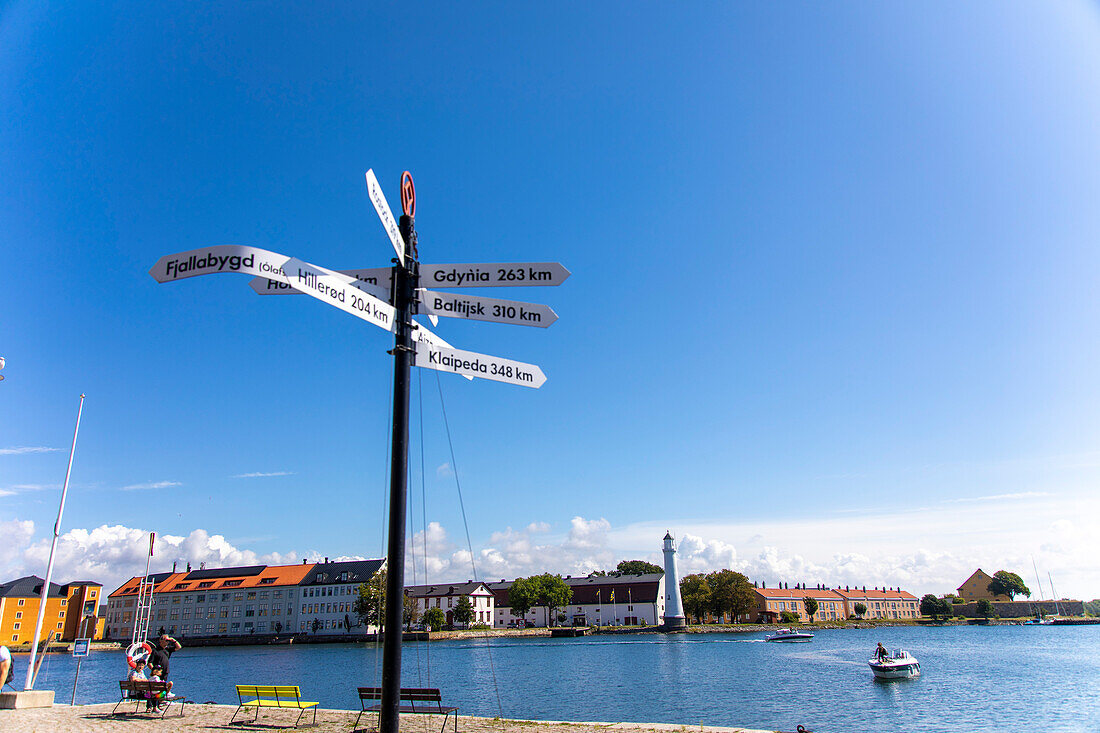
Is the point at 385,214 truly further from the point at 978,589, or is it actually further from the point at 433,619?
the point at 978,589

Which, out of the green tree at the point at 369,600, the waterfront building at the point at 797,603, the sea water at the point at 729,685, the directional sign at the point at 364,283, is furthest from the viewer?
the waterfront building at the point at 797,603

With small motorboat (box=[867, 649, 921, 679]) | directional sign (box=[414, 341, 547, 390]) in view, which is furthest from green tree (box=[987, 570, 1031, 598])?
directional sign (box=[414, 341, 547, 390])

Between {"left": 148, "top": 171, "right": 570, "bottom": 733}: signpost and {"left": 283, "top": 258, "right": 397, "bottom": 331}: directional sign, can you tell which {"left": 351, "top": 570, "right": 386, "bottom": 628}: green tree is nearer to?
{"left": 148, "top": 171, "right": 570, "bottom": 733}: signpost

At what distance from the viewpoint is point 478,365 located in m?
6.43

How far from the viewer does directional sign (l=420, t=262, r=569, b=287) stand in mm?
6371

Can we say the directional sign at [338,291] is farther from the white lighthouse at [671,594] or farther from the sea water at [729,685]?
the white lighthouse at [671,594]

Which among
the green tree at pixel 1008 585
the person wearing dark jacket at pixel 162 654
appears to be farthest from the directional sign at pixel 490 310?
the green tree at pixel 1008 585

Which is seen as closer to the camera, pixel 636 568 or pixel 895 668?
pixel 895 668

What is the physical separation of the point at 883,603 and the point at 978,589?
2914 centimetres

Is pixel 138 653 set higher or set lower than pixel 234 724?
higher

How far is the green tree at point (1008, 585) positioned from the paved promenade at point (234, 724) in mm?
216373

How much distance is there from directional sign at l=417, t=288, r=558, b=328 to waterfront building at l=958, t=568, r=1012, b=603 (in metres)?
229

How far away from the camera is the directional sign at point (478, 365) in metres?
6.12

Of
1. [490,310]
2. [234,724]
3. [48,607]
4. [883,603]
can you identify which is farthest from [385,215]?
[883,603]
